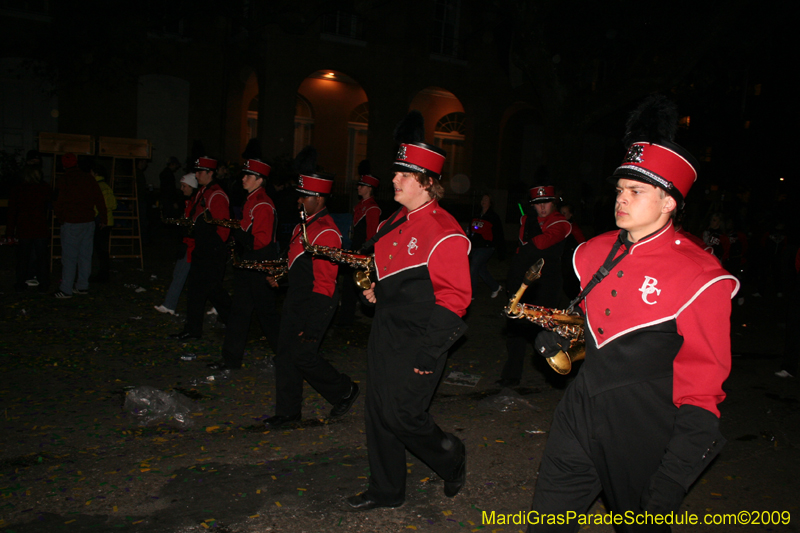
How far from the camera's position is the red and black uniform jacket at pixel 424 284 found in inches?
141

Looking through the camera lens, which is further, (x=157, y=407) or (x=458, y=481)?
(x=157, y=407)

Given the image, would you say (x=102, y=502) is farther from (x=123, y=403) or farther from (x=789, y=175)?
(x=789, y=175)

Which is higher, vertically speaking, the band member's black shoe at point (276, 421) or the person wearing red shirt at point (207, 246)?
the person wearing red shirt at point (207, 246)

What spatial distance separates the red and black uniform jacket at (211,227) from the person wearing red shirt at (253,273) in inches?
33.5

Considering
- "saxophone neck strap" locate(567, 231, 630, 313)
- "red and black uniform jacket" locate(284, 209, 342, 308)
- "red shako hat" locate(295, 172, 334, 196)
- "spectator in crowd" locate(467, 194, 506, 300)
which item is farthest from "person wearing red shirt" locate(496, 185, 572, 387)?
"spectator in crowd" locate(467, 194, 506, 300)

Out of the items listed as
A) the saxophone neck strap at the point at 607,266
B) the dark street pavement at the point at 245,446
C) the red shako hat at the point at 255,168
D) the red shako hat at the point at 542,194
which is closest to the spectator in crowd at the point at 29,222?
the dark street pavement at the point at 245,446

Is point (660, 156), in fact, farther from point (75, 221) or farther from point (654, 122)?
point (75, 221)

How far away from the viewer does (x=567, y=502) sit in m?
2.77

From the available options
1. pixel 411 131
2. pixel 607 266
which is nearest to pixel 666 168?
pixel 607 266

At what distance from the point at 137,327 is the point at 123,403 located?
2.79 metres

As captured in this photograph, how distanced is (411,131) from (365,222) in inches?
196

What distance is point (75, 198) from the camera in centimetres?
962

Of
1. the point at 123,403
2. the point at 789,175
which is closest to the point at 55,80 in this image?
the point at 123,403

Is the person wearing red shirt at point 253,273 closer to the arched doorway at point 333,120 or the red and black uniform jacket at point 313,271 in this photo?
the red and black uniform jacket at point 313,271
